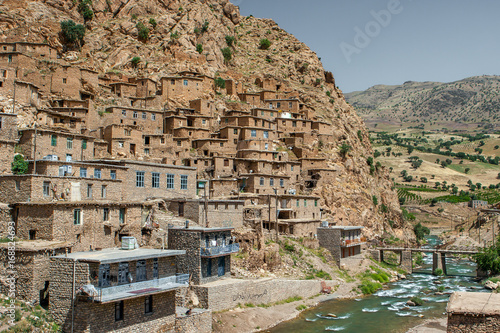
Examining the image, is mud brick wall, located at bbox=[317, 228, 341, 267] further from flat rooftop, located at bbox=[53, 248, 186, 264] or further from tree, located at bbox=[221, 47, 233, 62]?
tree, located at bbox=[221, 47, 233, 62]

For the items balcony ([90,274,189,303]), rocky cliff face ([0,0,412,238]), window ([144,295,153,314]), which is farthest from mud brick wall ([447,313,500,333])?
rocky cliff face ([0,0,412,238])

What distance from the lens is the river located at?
117 ft

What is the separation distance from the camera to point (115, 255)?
87.8 feet

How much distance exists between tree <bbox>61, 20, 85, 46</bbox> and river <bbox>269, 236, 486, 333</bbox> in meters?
49.7

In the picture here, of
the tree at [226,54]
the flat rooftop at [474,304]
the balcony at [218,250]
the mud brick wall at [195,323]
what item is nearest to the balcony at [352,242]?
the balcony at [218,250]

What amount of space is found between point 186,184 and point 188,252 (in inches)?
463

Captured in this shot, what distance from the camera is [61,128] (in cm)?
4556

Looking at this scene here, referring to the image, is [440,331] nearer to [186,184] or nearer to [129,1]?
[186,184]

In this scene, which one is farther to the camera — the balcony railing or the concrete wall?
the balcony railing

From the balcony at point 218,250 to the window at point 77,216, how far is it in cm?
794

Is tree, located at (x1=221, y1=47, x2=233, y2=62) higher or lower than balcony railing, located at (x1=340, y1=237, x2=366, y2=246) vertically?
higher

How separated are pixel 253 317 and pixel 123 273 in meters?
11.4

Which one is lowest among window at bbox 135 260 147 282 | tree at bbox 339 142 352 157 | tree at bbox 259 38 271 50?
window at bbox 135 260 147 282

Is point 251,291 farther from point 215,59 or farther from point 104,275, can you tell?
point 215,59
